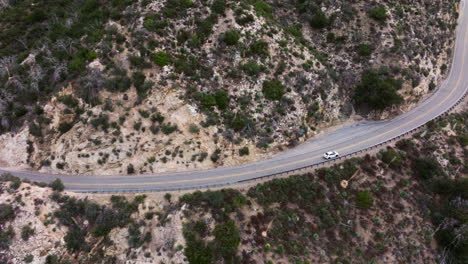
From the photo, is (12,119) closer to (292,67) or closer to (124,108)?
(124,108)

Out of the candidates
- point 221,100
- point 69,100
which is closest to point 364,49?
point 221,100

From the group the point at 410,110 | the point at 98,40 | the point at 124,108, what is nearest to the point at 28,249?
the point at 124,108

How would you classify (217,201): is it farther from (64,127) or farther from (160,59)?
(64,127)

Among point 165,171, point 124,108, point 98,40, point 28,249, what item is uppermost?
point 98,40

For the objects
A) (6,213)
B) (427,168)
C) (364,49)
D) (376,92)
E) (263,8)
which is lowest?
(6,213)

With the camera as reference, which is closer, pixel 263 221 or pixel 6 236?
pixel 6 236

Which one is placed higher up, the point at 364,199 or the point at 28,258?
the point at 364,199

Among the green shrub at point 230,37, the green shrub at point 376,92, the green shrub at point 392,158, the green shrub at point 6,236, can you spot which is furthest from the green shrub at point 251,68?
the green shrub at point 6,236
